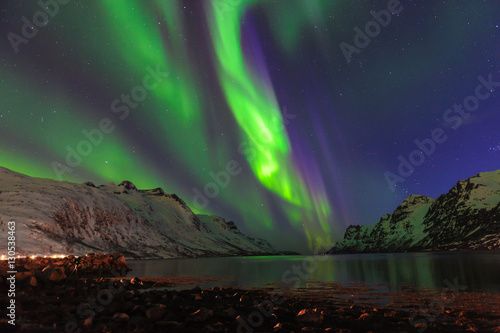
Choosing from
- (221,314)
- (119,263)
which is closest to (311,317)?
(221,314)

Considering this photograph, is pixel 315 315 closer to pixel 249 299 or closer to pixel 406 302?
pixel 249 299

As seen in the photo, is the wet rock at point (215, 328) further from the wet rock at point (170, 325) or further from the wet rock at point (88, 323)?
the wet rock at point (88, 323)

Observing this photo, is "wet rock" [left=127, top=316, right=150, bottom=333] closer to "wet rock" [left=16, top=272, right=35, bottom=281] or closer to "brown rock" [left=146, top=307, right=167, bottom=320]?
"brown rock" [left=146, top=307, right=167, bottom=320]

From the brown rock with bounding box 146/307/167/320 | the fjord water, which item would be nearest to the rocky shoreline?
the brown rock with bounding box 146/307/167/320

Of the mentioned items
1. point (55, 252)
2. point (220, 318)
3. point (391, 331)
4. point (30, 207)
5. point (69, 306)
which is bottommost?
point (391, 331)

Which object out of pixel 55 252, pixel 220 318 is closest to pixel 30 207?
pixel 55 252

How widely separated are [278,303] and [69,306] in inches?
531

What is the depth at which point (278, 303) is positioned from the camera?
22.5 m

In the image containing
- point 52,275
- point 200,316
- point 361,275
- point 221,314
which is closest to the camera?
point 200,316

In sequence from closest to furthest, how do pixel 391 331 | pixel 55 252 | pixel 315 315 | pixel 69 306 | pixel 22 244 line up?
1. pixel 391 331
2. pixel 315 315
3. pixel 69 306
4. pixel 22 244
5. pixel 55 252

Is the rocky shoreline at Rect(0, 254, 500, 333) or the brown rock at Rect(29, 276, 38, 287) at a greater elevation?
the brown rock at Rect(29, 276, 38, 287)

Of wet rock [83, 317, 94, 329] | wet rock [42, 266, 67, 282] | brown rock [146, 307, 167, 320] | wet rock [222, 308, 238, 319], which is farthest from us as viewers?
wet rock [42, 266, 67, 282]

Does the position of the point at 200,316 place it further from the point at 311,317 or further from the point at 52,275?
the point at 52,275

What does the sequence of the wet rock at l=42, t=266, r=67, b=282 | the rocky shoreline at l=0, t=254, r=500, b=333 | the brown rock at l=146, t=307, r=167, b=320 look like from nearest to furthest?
the rocky shoreline at l=0, t=254, r=500, b=333
the brown rock at l=146, t=307, r=167, b=320
the wet rock at l=42, t=266, r=67, b=282
